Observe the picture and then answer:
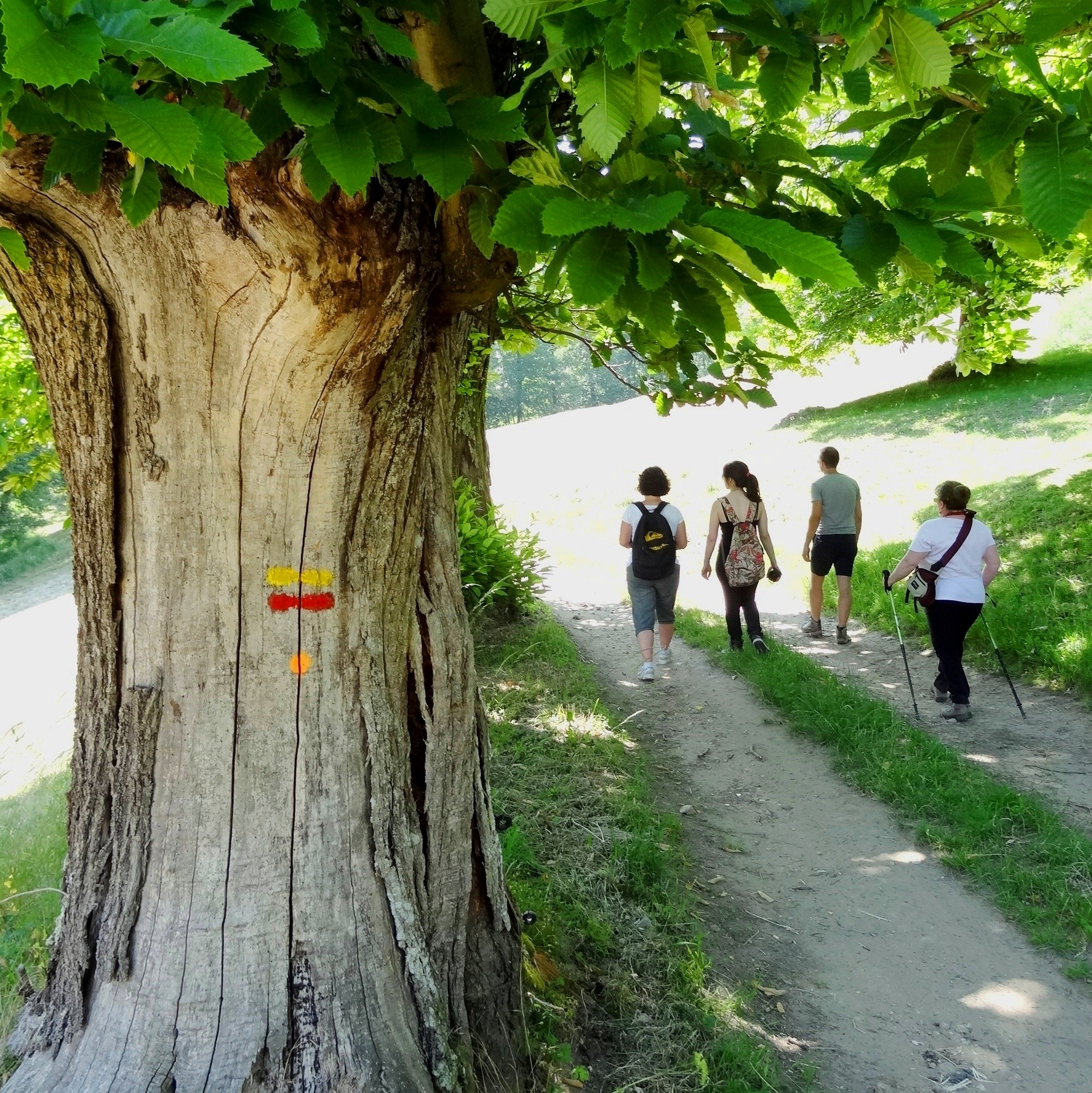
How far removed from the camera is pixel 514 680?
7.43 meters

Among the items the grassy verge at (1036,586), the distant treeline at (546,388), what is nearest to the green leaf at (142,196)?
the grassy verge at (1036,586)

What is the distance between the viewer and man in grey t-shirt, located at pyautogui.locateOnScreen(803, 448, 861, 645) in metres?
8.50

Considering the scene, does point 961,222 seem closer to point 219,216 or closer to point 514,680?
point 219,216

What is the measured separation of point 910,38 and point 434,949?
2.68 metres

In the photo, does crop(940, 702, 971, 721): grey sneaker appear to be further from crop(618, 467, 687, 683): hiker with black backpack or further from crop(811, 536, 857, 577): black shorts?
crop(618, 467, 687, 683): hiker with black backpack

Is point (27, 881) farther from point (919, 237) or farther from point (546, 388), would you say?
point (546, 388)

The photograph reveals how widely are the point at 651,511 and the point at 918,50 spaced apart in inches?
239

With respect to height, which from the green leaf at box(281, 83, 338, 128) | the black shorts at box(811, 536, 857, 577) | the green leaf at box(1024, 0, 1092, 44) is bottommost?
the black shorts at box(811, 536, 857, 577)

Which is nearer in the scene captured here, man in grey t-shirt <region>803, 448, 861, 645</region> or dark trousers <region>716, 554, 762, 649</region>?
dark trousers <region>716, 554, 762, 649</region>

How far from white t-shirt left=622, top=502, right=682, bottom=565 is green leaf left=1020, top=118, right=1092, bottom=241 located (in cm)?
604

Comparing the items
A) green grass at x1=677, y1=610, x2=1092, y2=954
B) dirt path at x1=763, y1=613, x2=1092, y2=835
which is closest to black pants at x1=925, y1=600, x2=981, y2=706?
dirt path at x1=763, y1=613, x2=1092, y2=835

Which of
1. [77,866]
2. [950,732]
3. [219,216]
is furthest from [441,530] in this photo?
[950,732]

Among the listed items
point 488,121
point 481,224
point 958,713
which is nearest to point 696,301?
point 488,121

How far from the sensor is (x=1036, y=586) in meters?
8.64
